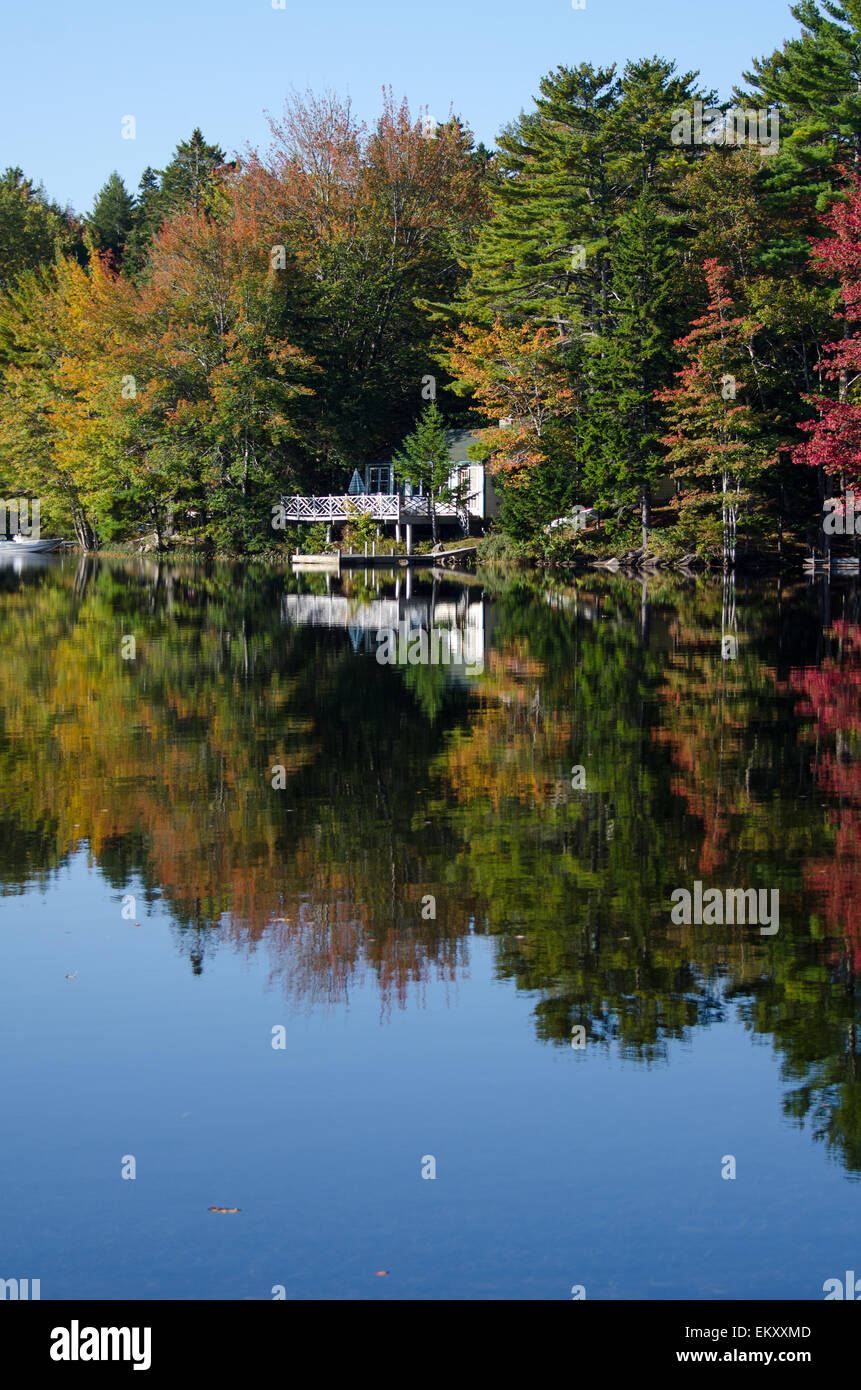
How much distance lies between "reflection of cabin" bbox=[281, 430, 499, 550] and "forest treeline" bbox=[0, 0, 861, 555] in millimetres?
1865

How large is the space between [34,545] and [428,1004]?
71822 mm

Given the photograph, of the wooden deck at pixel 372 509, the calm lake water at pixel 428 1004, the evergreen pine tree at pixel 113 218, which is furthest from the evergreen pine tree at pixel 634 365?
the evergreen pine tree at pixel 113 218

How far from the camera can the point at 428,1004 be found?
25.4 ft

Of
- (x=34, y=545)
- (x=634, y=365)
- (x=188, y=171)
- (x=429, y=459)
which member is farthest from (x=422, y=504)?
(x=188, y=171)

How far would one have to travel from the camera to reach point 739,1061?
6895mm

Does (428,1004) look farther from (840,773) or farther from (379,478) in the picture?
(379,478)

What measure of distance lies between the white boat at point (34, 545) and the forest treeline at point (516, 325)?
1.77 metres

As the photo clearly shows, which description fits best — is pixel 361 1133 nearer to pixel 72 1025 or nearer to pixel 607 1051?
pixel 607 1051

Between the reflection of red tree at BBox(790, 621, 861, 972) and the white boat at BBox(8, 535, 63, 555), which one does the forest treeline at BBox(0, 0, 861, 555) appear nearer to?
the white boat at BBox(8, 535, 63, 555)

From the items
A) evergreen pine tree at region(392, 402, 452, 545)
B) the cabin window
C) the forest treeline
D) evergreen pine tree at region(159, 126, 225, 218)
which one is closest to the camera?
the forest treeline

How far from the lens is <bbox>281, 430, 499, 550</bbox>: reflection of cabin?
2413 inches

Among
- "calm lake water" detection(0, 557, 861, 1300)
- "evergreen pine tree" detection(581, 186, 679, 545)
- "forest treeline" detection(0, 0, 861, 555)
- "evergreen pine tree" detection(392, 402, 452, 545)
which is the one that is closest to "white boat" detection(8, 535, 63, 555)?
"forest treeline" detection(0, 0, 861, 555)
